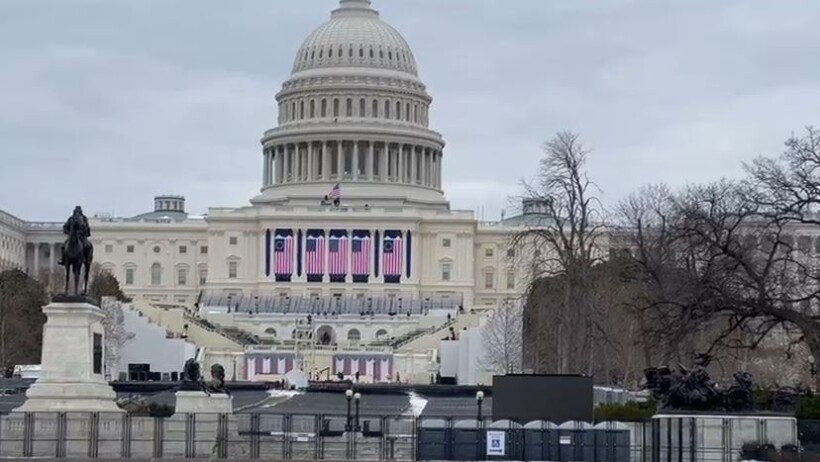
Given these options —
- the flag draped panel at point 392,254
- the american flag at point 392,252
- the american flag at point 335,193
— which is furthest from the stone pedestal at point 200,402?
the american flag at point 335,193

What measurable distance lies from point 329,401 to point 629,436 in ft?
143

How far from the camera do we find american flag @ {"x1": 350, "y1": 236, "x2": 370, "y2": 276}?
188625 mm

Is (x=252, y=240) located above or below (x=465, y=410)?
above

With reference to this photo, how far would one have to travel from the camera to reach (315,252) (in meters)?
189

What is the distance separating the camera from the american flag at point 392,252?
190 metres

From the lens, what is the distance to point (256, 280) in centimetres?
18950

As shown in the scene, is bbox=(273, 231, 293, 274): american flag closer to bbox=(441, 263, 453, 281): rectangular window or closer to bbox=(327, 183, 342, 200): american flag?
bbox=(327, 183, 342, 200): american flag

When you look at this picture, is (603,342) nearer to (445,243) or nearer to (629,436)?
(629,436)

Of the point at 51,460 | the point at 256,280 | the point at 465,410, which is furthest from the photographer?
the point at 256,280

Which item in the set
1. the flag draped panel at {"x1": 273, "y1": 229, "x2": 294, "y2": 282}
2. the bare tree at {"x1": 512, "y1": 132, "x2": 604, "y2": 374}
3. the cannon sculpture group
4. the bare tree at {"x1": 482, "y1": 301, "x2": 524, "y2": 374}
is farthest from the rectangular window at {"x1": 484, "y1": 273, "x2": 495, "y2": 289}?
the cannon sculpture group

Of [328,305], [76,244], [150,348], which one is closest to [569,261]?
[76,244]

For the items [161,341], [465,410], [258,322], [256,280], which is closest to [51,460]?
[465,410]

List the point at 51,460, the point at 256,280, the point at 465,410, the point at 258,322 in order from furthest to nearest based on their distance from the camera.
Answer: the point at 256,280 < the point at 258,322 < the point at 465,410 < the point at 51,460

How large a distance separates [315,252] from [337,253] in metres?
2.03
